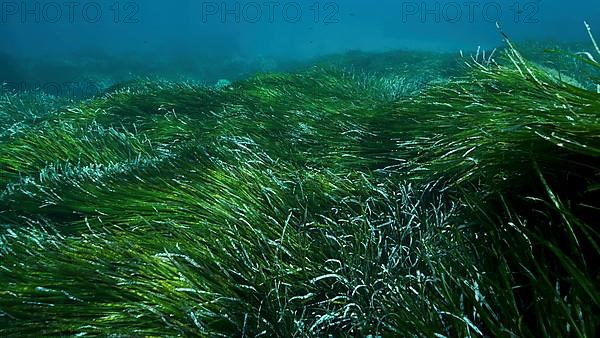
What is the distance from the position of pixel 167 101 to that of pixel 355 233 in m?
4.38

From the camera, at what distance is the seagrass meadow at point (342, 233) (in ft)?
4.57

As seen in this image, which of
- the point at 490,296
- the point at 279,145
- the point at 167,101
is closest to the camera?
the point at 490,296

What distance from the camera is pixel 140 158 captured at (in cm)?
384

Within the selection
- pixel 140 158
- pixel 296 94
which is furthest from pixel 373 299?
pixel 296 94

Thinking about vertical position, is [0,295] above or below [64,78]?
above

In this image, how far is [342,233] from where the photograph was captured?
2.13 m

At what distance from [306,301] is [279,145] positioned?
6.67 feet

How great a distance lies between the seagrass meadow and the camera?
4.57 feet

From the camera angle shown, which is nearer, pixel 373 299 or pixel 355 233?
pixel 373 299

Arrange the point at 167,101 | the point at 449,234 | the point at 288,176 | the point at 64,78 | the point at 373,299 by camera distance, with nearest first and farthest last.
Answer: the point at 373,299 < the point at 449,234 < the point at 288,176 < the point at 167,101 < the point at 64,78

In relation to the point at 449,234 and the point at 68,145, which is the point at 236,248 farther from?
the point at 68,145

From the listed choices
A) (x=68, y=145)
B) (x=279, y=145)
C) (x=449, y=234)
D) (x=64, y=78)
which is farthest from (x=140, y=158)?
(x=64, y=78)

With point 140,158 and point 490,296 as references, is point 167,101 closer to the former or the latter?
point 140,158

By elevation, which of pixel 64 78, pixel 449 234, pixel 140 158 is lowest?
pixel 64 78
